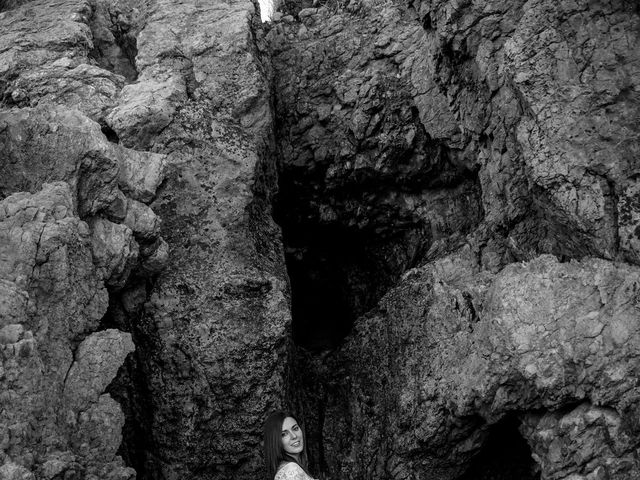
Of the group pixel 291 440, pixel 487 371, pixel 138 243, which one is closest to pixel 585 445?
pixel 487 371

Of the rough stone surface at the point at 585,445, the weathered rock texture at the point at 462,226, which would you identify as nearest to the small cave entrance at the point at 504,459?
the weathered rock texture at the point at 462,226

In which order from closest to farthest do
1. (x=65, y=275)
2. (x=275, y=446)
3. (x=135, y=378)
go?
(x=275, y=446)
(x=65, y=275)
(x=135, y=378)

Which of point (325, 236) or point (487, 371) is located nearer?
point (487, 371)

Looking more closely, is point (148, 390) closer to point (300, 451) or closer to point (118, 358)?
point (118, 358)

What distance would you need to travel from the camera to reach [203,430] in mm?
15328

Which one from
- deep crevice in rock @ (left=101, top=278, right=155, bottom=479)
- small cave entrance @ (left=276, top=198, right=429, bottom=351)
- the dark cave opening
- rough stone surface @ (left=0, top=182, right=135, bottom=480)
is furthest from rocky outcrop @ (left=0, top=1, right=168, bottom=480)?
the dark cave opening

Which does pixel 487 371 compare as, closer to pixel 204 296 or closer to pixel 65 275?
pixel 204 296

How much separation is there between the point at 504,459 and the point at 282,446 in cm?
658

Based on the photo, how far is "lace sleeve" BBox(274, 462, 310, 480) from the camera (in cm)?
1052

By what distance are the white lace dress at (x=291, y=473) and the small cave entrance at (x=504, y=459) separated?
5.93 meters

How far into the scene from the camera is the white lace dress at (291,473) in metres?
10.5

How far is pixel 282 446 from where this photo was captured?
35.6 feet

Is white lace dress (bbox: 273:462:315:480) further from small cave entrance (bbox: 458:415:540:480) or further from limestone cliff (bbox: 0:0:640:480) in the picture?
small cave entrance (bbox: 458:415:540:480)

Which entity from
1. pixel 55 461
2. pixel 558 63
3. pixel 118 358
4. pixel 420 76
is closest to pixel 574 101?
pixel 558 63
